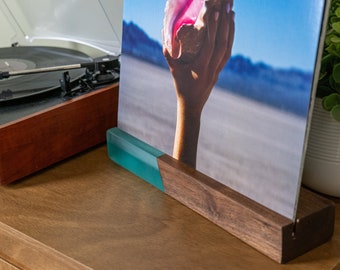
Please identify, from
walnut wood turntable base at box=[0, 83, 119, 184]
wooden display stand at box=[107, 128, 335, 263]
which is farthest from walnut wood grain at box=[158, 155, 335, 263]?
walnut wood turntable base at box=[0, 83, 119, 184]

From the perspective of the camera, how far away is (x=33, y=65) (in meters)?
1.04

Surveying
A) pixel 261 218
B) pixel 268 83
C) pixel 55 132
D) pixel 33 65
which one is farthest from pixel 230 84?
pixel 33 65

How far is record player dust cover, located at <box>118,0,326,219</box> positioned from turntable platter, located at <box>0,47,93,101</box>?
6.7 inches

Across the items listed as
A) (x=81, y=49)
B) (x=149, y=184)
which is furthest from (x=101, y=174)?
(x=81, y=49)

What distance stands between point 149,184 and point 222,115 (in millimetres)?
192

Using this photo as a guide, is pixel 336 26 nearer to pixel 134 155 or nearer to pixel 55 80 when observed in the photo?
pixel 134 155

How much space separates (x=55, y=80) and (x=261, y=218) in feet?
1.56

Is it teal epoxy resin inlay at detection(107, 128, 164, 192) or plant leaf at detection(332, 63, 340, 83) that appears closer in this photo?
plant leaf at detection(332, 63, 340, 83)

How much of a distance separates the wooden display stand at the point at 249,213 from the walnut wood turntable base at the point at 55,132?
15 cm

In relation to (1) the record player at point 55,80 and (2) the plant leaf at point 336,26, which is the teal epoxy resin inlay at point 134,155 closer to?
(1) the record player at point 55,80

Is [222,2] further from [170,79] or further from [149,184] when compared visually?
[149,184]

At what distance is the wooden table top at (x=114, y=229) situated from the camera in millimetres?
640

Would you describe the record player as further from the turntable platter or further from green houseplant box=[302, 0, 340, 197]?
green houseplant box=[302, 0, 340, 197]

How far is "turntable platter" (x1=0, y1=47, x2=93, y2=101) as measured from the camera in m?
0.89
